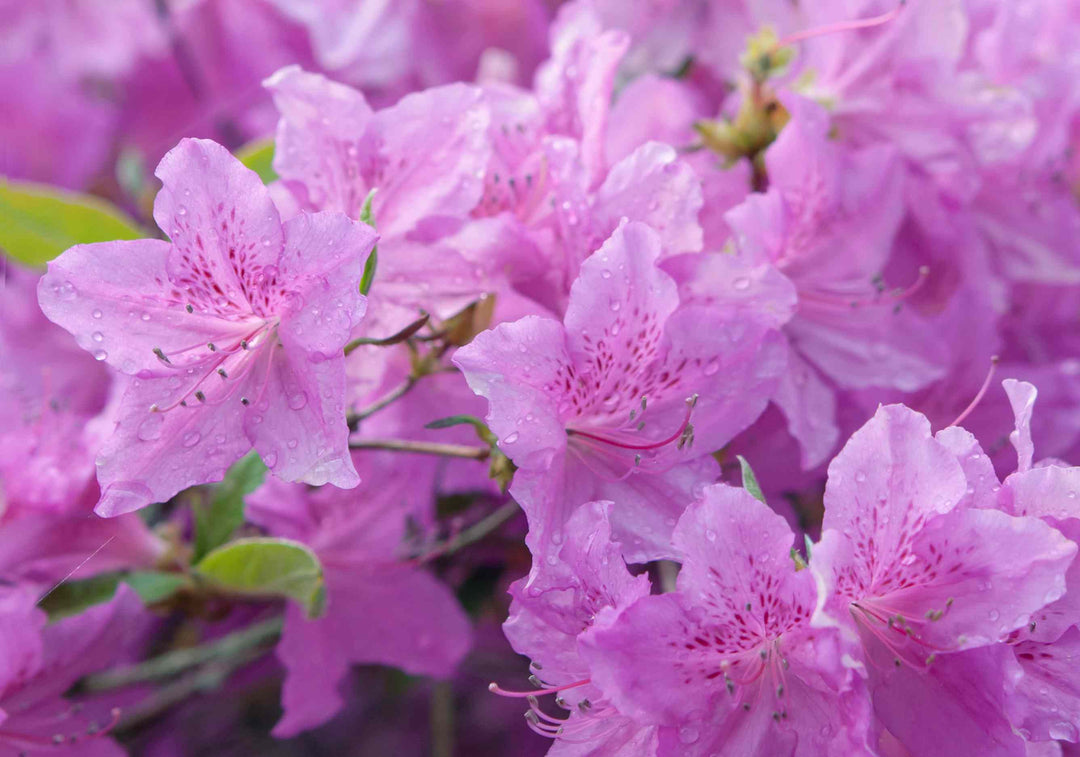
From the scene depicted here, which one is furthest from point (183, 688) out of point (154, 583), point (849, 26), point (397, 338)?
point (849, 26)

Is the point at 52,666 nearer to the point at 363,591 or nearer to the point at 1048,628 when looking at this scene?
the point at 363,591

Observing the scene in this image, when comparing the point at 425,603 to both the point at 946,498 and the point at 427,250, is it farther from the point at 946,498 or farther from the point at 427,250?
the point at 946,498

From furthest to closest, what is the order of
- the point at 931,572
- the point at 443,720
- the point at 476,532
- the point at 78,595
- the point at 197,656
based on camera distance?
the point at 443,720 < the point at 197,656 < the point at 476,532 < the point at 78,595 < the point at 931,572

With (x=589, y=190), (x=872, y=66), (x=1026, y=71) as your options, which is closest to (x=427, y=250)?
(x=589, y=190)

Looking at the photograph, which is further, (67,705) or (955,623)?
(67,705)

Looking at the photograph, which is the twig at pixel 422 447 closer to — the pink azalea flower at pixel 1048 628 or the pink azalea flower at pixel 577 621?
the pink azalea flower at pixel 577 621

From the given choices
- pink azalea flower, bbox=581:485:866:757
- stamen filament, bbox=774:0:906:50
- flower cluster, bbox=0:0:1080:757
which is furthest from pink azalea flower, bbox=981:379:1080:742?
stamen filament, bbox=774:0:906:50

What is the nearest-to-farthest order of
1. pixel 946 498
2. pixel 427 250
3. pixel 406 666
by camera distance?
pixel 946 498 < pixel 427 250 < pixel 406 666
